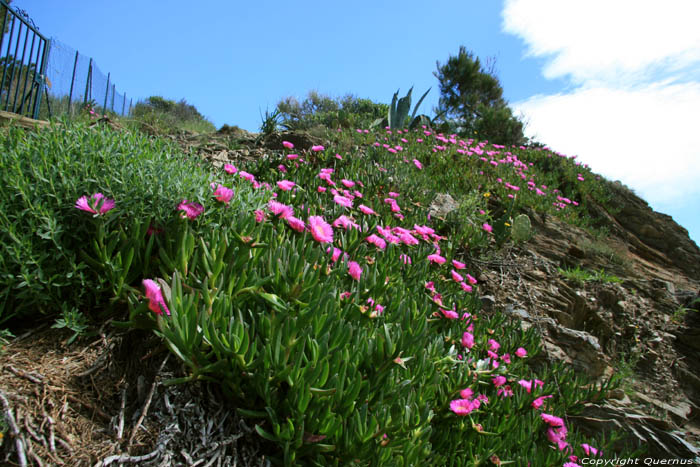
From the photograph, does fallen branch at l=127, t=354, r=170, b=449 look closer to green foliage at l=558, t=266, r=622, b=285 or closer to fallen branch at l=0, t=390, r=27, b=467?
fallen branch at l=0, t=390, r=27, b=467

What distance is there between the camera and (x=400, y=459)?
1.33 m

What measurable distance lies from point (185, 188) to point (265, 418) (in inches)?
40.8

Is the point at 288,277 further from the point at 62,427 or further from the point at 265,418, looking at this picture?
the point at 62,427

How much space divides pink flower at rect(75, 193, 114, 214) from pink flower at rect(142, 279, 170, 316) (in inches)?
16.9

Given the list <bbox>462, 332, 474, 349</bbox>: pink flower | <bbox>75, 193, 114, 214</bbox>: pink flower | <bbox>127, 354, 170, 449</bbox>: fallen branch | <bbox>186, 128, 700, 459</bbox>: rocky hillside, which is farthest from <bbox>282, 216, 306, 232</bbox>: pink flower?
<bbox>186, 128, 700, 459</bbox>: rocky hillside

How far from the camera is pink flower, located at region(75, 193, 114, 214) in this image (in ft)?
4.86

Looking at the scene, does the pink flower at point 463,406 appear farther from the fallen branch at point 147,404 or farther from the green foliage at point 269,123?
the green foliage at point 269,123

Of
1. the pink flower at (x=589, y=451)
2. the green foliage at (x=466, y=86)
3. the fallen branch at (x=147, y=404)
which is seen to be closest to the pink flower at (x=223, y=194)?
the fallen branch at (x=147, y=404)

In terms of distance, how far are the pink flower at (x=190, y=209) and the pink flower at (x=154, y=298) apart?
46 centimetres

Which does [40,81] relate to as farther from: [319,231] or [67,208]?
[319,231]

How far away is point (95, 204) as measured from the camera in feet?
4.89

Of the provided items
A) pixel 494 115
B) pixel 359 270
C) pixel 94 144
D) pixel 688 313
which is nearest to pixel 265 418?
pixel 359 270

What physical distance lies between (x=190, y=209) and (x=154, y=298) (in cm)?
52

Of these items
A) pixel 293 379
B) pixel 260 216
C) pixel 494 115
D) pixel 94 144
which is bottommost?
pixel 293 379
